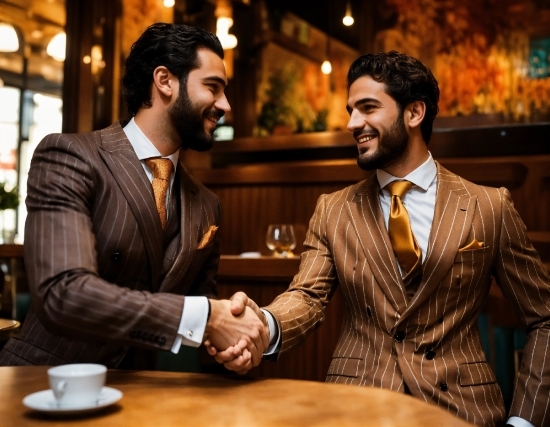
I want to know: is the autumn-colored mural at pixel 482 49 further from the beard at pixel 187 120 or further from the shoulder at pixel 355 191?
the beard at pixel 187 120

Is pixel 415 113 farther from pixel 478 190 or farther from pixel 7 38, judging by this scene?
pixel 7 38

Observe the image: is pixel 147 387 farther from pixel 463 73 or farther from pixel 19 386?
pixel 463 73

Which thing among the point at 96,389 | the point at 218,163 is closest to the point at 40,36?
the point at 218,163

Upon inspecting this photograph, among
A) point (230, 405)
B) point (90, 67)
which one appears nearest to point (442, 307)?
point (230, 405)

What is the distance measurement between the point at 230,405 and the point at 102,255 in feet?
2.50

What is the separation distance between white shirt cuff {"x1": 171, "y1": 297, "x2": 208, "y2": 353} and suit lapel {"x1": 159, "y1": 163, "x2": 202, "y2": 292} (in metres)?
0.39

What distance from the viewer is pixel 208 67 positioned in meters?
2.17

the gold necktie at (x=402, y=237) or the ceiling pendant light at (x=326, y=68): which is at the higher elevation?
the ceiling pendant light at (x=326, y=68)

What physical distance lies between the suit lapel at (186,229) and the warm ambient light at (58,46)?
153 inches

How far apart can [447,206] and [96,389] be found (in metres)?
1.26

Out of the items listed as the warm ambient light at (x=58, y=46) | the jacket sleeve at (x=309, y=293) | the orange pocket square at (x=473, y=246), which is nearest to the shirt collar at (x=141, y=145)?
the jacket sleeve at (x=309, y=293)

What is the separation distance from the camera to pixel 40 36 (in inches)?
237

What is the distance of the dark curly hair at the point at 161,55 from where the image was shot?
7.07 feet

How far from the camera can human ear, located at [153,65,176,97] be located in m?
2.15
